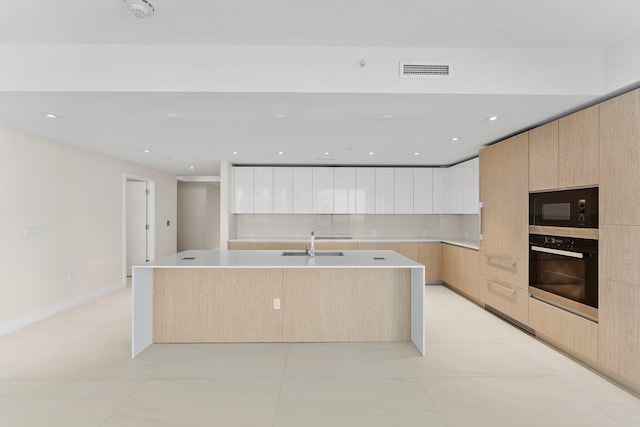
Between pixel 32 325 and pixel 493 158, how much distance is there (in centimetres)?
594

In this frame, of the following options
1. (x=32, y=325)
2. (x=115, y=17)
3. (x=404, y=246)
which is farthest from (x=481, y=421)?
(x=32, y=325)

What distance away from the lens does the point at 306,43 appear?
2.61m

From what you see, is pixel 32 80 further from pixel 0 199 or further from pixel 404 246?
pixel 404 246

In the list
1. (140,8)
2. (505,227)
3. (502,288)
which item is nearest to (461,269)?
(502,288)

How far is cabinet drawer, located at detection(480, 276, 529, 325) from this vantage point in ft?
12.7

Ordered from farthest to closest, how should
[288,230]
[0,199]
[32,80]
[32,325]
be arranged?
[288,230]
[32,325]
[0,199]
[32,80]

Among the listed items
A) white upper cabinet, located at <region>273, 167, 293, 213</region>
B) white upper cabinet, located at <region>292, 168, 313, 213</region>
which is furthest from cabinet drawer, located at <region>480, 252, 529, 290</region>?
white upper cabinet, located at <region>273, 167, 293, 213</region>

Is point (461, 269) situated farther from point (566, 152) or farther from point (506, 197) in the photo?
point (566, 152)

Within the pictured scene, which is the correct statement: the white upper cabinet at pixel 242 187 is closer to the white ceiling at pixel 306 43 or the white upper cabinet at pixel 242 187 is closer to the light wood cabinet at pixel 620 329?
the white ceiling at pixel 306 43

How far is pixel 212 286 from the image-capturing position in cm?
368

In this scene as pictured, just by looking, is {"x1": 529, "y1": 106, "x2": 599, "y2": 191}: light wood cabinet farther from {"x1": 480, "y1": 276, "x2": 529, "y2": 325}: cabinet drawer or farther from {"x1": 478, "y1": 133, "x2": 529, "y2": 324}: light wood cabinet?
{"x1": 480, "y1": 276, "x2": 529, "y2": 325}: cabinet drawer

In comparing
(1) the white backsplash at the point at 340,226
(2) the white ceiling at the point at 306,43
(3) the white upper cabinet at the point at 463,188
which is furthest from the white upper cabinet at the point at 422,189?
(2) the white ceiling at the point at 306,43

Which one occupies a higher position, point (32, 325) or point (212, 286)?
point (212, 286)

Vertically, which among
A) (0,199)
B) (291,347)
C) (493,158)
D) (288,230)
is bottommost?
(291,347)
